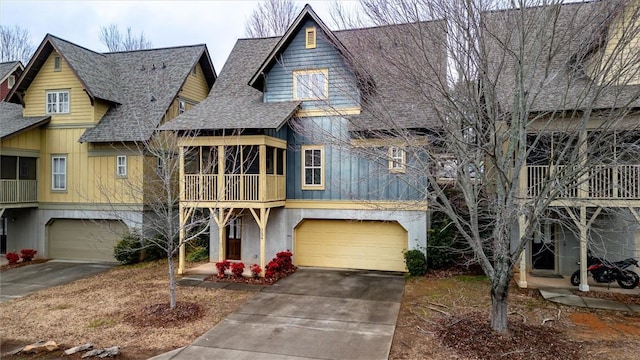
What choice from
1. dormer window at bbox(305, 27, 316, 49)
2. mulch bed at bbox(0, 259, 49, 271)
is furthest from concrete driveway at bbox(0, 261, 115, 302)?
dormer window at bbox(305, 27, 316, 49)

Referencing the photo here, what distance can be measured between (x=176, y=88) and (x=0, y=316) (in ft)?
37.4

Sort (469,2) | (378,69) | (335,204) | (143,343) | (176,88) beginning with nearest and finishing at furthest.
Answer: (469,2) < (143,343) < (378,69) < (335,204) < (176,88)

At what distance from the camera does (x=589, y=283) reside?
12289 millimetres

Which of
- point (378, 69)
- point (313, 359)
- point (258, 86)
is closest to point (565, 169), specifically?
point (378, 69)

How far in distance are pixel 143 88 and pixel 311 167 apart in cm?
964

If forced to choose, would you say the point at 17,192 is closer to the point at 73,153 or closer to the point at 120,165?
the point at 73,153

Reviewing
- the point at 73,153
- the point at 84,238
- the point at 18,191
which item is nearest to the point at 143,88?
the point at 73,153

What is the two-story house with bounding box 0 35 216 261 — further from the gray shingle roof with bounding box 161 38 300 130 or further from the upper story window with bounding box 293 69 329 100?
the upper story window with bounding box 293 69 329 100

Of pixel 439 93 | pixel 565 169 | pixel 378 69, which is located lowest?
pixel 565 169

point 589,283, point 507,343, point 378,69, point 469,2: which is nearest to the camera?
point 469,2

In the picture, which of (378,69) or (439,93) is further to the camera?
(378,69)

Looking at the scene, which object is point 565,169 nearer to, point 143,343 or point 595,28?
point 595,28

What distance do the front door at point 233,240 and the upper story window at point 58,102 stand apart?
9.37 metres

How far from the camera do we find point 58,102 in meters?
17.8
